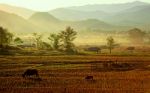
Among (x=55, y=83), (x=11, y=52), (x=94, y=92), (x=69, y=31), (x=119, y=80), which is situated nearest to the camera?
(x=94, y=92)

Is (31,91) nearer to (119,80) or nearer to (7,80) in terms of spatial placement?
(7,80)

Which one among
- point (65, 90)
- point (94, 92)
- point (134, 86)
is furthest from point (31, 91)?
point (134, 86)

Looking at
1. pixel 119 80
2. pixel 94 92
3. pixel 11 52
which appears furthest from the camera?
pixel 11 52

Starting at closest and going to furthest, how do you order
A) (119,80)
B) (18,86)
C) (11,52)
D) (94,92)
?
(94,92) → (18,86) → (119,80) → (11,52)

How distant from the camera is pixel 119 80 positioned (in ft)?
126

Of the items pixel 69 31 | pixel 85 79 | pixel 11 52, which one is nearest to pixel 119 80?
pixel 85 79

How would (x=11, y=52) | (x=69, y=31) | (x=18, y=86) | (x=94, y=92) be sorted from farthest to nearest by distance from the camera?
(x=69, y=31) → (x=11, y=52) → (x=18, y=86) → (x=94, y=92)

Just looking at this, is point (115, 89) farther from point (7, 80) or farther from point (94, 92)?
point (7, 80)

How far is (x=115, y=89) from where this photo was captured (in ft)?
104

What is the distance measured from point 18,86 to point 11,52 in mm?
57724

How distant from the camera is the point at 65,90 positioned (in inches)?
1216

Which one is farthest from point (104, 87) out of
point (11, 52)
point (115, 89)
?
point (11, 52)

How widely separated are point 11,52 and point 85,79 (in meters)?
53.7

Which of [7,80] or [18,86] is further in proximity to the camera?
[7,80]
